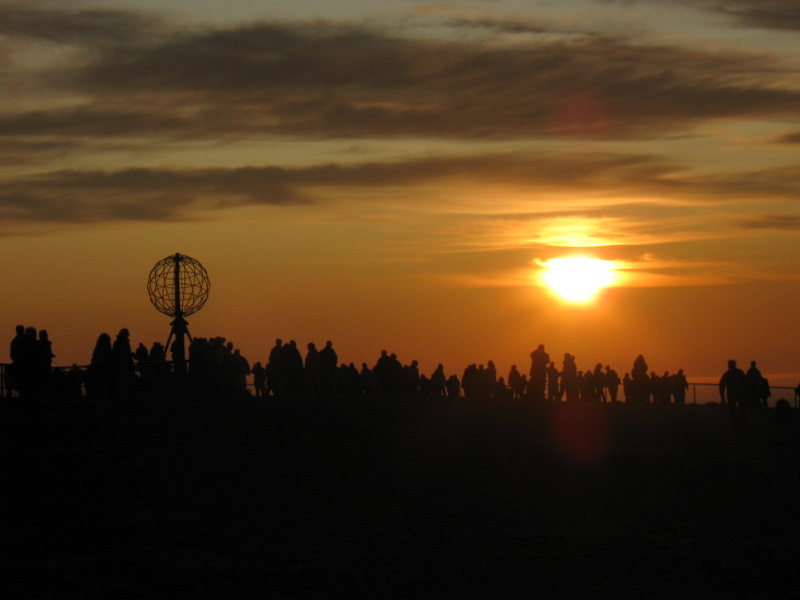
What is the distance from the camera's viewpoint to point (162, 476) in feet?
74.1

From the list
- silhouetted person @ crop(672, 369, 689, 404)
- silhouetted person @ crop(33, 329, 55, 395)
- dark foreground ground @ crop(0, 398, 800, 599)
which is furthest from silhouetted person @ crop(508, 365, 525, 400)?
silhouetted person @ crop(33, 329, 55, 395)

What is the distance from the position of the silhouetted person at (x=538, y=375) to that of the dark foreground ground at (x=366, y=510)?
13488 millimetres

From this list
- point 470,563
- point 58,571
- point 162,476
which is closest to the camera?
point 58,571

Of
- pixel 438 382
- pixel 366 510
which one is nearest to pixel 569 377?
pixel 438 382

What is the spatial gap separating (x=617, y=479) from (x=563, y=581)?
30.2ft

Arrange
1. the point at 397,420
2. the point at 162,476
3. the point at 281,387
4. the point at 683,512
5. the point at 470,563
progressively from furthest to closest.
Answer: the point at 281,387 < the point at 397,420 < the point at 162,476 < the point at 683,512 < the point at 470,563

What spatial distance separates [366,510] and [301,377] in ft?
69.0

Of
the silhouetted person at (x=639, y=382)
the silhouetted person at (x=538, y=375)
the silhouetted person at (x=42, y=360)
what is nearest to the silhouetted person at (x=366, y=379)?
the silhouetted person at (x=538, y=375)

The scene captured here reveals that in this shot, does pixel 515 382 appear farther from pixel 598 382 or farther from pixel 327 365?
pixel 327 365

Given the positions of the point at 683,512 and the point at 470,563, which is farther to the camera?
the point at 683,512

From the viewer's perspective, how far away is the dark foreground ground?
15.3 metres

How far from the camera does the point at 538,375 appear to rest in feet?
155

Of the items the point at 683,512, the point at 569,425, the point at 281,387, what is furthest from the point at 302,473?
the point at 281,387

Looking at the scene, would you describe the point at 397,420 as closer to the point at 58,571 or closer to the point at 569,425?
the point at 569,425
